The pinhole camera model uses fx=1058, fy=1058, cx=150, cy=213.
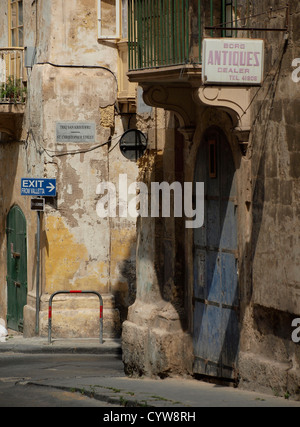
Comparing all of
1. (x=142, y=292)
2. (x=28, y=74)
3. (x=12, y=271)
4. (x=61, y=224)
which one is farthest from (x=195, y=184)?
(x=12, y=271)

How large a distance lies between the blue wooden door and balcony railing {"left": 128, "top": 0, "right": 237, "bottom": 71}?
Answer: 1145mm

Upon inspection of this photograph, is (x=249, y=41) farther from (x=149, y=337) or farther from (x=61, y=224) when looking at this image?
(x=61, y=224)

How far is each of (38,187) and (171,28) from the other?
7.16m

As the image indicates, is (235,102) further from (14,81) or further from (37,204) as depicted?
(14,81)

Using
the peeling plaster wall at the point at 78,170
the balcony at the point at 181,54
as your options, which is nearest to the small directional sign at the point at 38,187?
the peeling plaster wall at the point at 78,170

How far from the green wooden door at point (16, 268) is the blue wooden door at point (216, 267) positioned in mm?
8182

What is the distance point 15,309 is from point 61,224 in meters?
2.99

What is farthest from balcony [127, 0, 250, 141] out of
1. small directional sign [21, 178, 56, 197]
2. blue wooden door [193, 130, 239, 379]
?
small directional sign [21, 178, 56, 197]

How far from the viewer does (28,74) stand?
20422mm

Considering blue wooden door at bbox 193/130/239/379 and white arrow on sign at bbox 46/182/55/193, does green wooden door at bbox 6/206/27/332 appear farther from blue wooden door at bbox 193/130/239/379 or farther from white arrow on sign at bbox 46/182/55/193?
blue wooden door at bbox 193/130/239/379

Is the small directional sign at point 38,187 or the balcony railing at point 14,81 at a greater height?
the balcony railing at point 14,81

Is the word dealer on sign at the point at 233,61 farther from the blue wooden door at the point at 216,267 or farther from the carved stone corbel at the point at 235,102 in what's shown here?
the blue wooden door at the point at 216,267

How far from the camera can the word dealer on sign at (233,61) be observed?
10.8 m

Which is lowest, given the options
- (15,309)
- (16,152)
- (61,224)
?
(15,309)
